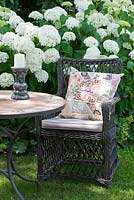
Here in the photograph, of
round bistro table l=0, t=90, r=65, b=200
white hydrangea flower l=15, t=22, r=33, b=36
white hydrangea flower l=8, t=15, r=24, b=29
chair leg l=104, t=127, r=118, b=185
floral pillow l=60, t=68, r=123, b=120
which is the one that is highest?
white hydrangea flower l=8, t=15, r=24, b=29

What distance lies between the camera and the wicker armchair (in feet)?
11.6

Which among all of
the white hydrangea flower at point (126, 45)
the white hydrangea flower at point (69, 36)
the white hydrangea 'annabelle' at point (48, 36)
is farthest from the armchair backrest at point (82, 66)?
the white hydrangea flower at point (126, 45)

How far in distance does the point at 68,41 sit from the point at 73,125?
1.22 m

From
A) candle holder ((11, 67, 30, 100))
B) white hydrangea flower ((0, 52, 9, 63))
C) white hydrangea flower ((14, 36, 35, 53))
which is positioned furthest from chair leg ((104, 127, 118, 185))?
white hydrangea flower ((0, 52, 9, 63))

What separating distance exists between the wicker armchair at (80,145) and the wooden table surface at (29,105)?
40 centimetres

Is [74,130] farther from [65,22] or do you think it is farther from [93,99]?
[65,22]

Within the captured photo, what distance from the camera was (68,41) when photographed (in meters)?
4.53

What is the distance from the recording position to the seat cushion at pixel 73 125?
352 cm

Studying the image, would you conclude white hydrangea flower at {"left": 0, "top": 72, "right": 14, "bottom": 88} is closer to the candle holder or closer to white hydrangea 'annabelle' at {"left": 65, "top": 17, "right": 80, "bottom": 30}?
white hydrangea 'annabelle' at {"left": 65, "top": 17, "right": 80, "bottom": 30}

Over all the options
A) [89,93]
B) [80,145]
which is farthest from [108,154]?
[89,93]

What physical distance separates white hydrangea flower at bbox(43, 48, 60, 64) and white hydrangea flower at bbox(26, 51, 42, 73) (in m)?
0.11

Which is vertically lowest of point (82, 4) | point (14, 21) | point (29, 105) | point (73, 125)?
point (73, 125)

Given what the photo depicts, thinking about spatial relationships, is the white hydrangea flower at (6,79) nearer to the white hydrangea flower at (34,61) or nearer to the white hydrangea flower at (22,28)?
the white hydrangea flower at (34,61)

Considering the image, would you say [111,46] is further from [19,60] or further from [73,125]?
[19,60]
